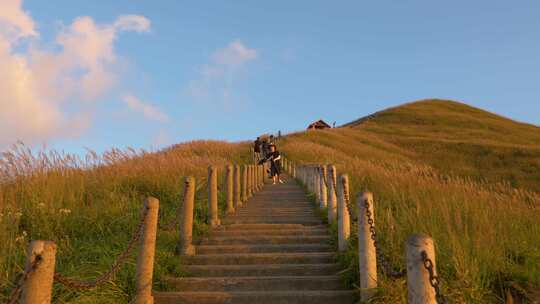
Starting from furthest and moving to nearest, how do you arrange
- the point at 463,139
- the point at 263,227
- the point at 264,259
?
the point at 463,139
the point at 263,227
the point at 264,259

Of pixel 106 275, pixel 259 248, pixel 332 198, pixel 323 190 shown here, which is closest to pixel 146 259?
pixel 106 275

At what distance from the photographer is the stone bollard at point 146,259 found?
4.52 m

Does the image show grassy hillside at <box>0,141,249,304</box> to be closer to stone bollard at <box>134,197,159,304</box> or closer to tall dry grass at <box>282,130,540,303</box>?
stone bollard at <box>134,197,159,304</box>

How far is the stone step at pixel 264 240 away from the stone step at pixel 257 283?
6.13ft

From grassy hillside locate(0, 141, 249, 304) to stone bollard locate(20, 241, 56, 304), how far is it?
44.7 inches

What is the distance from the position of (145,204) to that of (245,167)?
28.7 feet

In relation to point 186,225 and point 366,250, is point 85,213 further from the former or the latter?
point 366,250

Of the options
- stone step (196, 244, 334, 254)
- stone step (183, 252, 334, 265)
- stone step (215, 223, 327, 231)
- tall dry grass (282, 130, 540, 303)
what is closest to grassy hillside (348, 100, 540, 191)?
tall dry grass (282, 130, 540, 303)

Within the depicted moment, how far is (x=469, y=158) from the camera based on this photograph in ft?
159

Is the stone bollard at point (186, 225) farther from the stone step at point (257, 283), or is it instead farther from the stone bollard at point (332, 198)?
the stone bollard at point (332, 198)

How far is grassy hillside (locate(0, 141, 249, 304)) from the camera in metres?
4.96

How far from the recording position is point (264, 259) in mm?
6137

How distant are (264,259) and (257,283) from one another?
3.10ft

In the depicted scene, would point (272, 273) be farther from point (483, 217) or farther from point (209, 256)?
point (483, 217)
